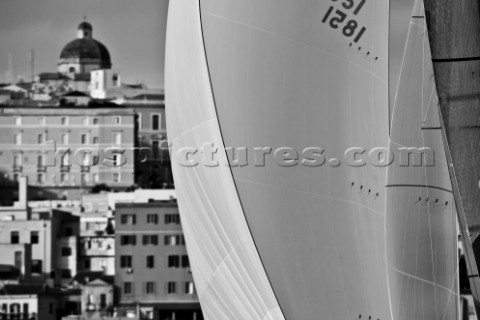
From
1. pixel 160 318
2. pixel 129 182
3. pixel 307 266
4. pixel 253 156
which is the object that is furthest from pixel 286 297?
pixel 129 182

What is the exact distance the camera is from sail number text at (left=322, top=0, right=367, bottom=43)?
888 cm

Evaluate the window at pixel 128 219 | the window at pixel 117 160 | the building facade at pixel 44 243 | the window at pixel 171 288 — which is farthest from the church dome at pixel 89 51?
the window at pixel 171 288

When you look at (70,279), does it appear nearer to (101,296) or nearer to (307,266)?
(101,296)

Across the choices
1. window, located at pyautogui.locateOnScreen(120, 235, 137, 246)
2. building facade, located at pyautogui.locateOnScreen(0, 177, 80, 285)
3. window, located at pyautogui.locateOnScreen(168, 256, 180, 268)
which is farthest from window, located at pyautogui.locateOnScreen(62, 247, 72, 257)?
window, located at pyautogui.locateOnScreen(168, 256, 180, 268)

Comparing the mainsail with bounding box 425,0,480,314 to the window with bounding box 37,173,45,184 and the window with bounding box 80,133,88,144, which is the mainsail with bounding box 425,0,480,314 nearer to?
the window with bounding box 80,133,88,144

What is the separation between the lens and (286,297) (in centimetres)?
881

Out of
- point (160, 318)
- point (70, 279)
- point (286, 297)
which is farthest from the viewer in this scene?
point (70, 279)

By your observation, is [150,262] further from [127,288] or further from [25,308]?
[25,308]

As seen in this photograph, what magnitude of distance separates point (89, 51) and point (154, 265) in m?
38.3

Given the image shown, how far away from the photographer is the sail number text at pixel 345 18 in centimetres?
888

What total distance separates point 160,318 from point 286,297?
88.4ft

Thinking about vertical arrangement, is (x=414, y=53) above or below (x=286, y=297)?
above

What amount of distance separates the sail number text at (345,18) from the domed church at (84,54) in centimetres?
6329

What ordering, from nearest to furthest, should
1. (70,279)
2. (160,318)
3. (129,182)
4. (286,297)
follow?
(286,297), (160,318), (70,279), (129,182)
